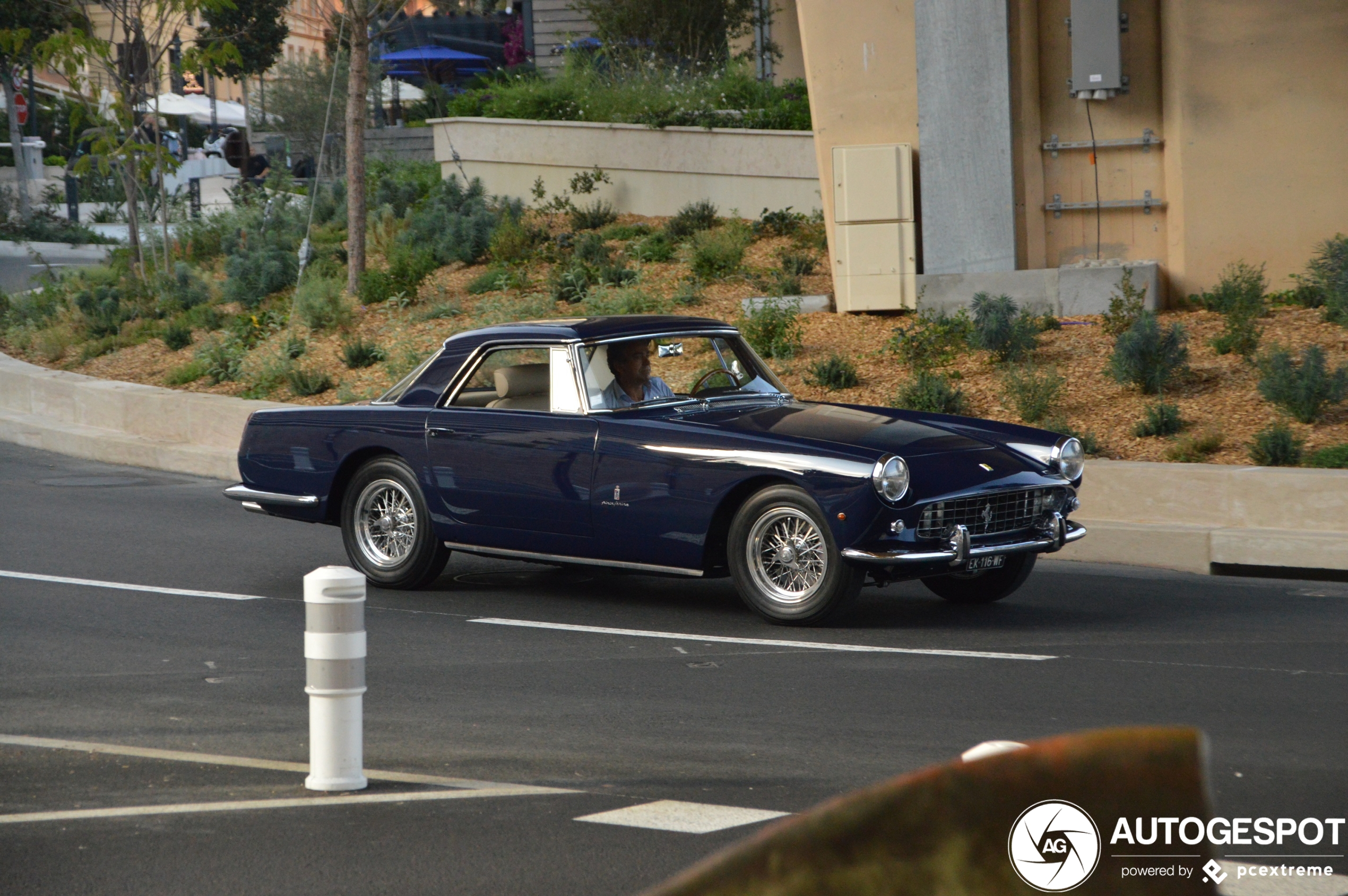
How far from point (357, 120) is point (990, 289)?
7.20 metres

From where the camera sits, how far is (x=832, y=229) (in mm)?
15375

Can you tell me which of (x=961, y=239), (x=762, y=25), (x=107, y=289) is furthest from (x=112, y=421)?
(x=762, y=25)

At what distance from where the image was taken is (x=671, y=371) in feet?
27.0

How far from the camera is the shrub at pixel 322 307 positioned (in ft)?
55.1

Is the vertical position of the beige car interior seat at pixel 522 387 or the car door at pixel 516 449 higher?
the beige car interior seat at pixel 522 387

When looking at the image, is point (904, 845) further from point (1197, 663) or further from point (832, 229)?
point (832, 229)

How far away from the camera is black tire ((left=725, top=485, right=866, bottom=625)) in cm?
722

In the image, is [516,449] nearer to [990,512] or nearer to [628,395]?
[628,395]

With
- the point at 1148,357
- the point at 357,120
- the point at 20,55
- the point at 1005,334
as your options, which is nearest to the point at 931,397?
the point at 1005,334

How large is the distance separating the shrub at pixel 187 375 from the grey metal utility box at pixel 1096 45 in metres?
9.22

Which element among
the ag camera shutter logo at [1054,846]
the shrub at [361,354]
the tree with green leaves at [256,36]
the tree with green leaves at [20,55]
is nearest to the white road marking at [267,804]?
the ag camera shutter logo at [1054,846]

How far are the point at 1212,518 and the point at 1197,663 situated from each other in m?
3.10

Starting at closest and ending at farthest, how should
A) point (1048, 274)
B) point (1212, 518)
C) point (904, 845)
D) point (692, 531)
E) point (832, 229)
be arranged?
point (904, 845) → point (692, 531) → point (1212, 518) → point (1048, 274) → point (832, 229)

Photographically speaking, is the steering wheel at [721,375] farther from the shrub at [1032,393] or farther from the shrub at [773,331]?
the shrub at [773,331]
